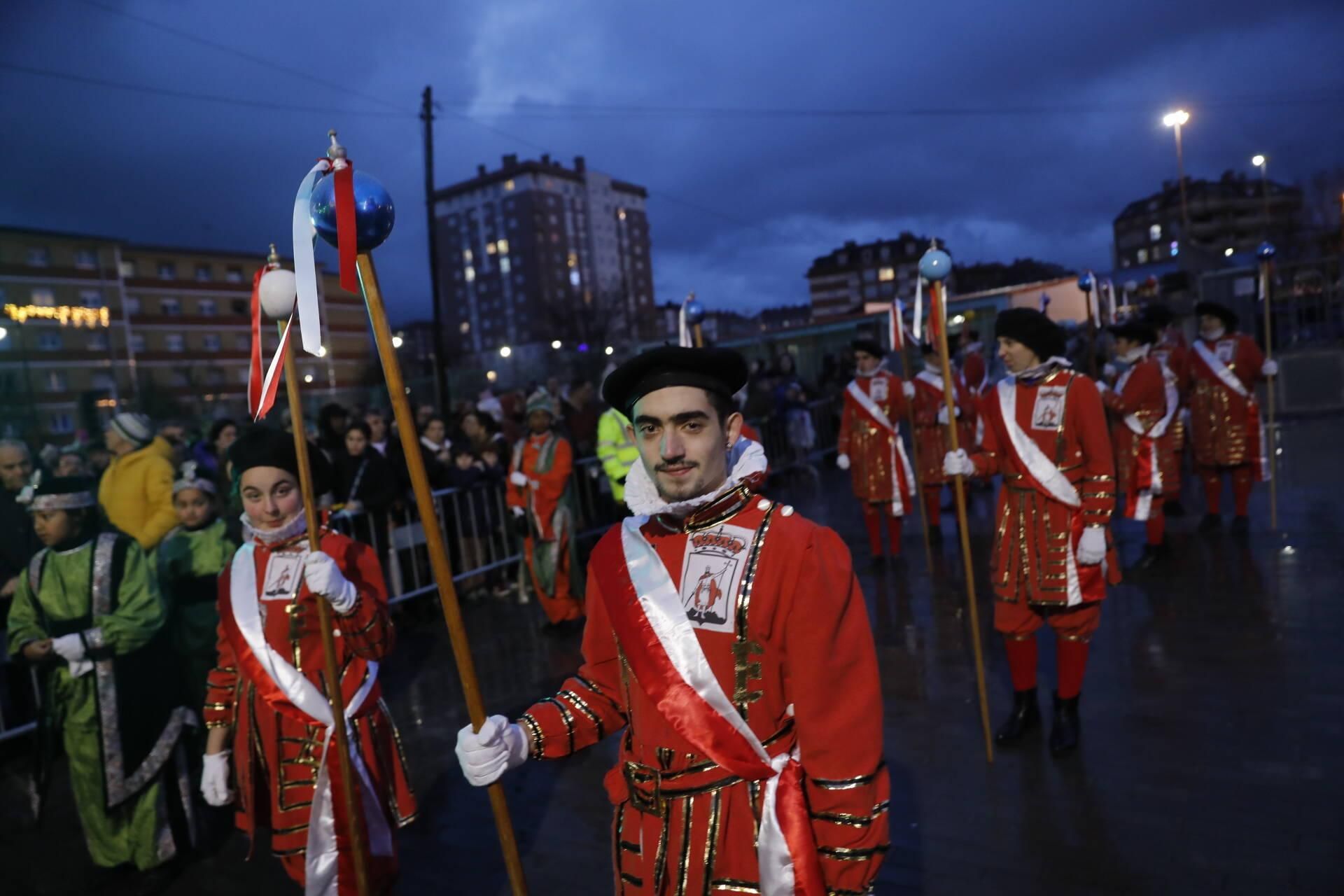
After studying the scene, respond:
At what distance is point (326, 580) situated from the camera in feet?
9.21

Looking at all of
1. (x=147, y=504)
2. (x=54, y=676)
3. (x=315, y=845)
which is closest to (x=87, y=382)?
(x=147, y=504)

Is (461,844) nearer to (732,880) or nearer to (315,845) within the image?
(315,845)

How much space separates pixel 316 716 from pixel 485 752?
1.37m

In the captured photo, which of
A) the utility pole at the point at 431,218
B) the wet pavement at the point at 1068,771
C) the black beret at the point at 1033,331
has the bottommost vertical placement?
the wet pavement at the point at 1068,771

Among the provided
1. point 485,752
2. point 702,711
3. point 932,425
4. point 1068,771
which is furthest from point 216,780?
point 932,425

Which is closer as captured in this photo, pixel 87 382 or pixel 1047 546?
pixel 1047 546

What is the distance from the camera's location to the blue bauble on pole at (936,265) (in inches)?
175

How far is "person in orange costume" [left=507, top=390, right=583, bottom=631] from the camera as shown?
23.9ft

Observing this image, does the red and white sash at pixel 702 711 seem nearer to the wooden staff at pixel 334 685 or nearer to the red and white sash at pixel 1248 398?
the wooden staff at pixel 334 685

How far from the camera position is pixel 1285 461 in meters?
11.2

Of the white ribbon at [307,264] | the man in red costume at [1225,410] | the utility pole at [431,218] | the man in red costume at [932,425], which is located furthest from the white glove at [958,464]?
the utility pole at [431,218]

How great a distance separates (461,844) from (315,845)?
4.27ft

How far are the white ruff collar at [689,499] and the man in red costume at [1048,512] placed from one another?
8.02ft

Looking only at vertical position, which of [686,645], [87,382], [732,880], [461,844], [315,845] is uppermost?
[87,382]
